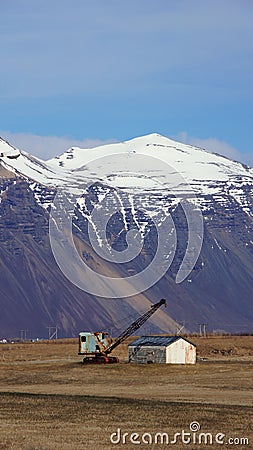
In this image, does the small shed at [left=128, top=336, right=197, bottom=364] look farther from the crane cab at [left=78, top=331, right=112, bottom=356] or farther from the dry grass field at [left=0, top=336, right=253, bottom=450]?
the dry grass field at [left=0, top=336, right=253, bottom=450]

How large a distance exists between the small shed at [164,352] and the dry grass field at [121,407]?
14.4 m

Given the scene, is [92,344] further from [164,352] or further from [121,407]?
[121,407]

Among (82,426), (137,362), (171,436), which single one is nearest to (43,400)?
(82,426)

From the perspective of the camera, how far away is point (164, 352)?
136875 mm

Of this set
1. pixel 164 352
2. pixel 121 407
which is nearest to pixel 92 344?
pixel 164 352

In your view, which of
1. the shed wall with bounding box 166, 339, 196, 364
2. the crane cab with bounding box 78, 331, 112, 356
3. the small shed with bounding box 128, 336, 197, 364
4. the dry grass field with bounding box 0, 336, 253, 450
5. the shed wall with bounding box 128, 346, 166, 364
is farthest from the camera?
the crane cab with bounding box 78, 331, 112, 356

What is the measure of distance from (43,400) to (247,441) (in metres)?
24.0

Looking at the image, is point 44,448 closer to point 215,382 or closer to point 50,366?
point 215,382

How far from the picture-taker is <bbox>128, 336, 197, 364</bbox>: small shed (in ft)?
450

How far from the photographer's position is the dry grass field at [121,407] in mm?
45375

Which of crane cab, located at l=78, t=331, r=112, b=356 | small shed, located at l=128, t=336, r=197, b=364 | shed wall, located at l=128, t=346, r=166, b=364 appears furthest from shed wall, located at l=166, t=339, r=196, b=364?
crane cab, located at l=78, t=331, r=112, b=356

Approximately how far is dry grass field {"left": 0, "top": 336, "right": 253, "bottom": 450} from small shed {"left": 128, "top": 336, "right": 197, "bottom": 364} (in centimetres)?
1440

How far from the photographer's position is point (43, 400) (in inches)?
2594

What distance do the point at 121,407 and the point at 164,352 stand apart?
76711 millimetres
